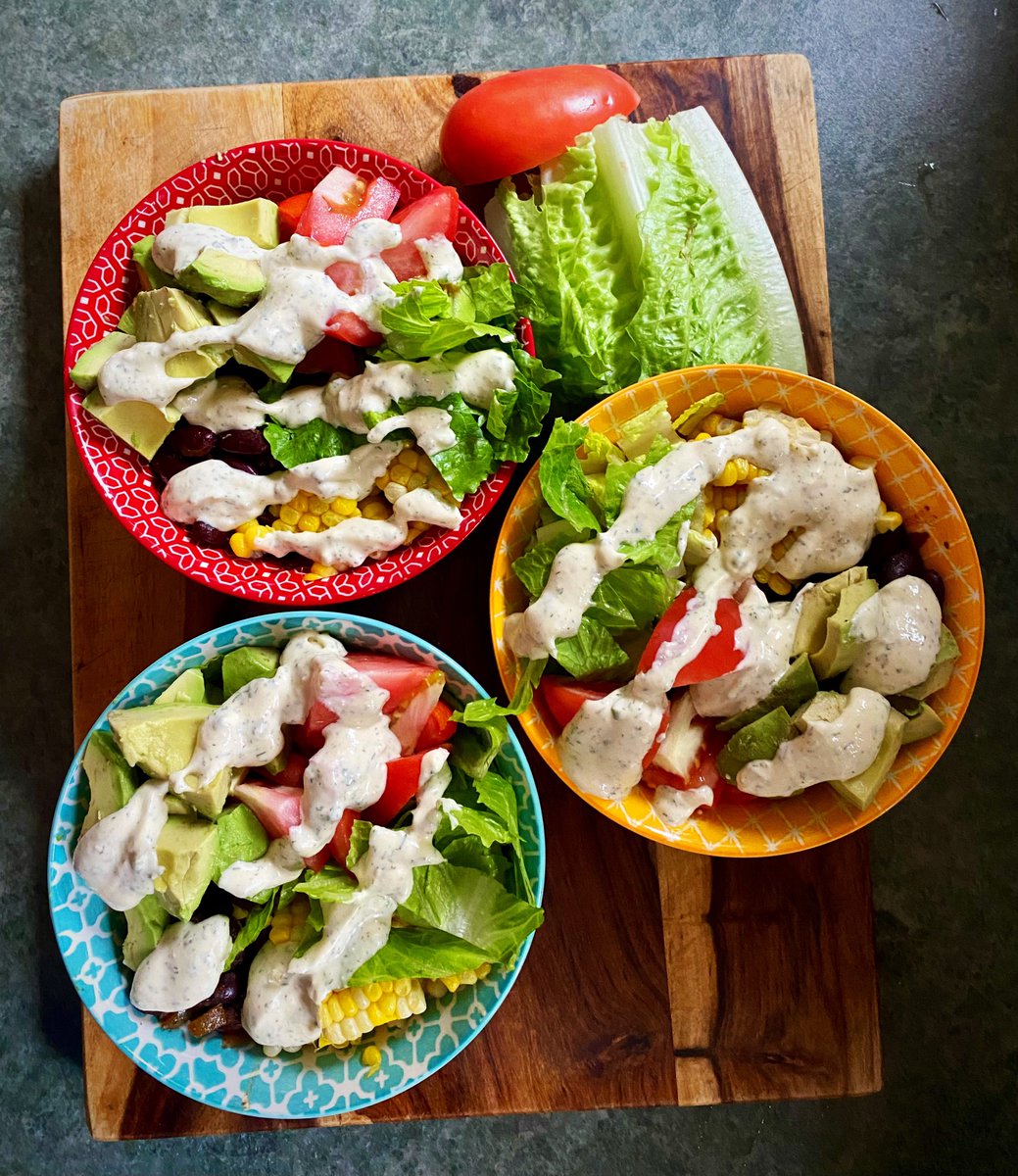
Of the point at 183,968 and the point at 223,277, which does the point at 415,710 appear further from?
the point at 223,277

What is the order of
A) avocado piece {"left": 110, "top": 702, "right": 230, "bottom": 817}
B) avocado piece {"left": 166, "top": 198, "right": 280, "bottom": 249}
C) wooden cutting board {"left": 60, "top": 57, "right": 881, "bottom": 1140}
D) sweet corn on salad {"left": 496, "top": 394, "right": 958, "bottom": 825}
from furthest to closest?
wooden cutting board {"left": 60, "top": 57, "right": 881, "bottom": 1140} < avocado piece {"left": 166, "top": 198, "right": 280, "bottom": 249} < sweet corn on salad {"left": 496, "top": 394, "right": 958, "bottom": 825} < avocado piece {"left": 110, "top": 702, "right": 230, "bottom": 817}

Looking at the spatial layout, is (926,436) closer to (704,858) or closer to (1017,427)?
(1017,427)

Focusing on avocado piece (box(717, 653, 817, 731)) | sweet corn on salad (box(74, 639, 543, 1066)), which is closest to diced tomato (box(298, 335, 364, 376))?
sweet corn on salad (box(74, 639, 543, 1066))

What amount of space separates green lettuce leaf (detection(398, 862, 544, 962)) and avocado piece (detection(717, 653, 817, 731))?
524 millimetres

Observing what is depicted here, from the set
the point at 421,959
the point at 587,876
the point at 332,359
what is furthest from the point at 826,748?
the point at 332,359

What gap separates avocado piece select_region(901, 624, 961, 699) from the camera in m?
1.74

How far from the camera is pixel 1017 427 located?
8.68 ft

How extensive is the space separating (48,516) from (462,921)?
165 cm

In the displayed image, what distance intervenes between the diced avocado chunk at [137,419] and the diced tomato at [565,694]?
826 mm

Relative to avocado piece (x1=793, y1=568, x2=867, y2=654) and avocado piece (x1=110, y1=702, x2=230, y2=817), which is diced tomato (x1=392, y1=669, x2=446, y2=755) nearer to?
avocado piece (x1=110, y1=702, x2=230, y2=817)

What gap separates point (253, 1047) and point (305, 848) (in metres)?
0.40

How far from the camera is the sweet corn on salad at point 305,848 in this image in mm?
1640

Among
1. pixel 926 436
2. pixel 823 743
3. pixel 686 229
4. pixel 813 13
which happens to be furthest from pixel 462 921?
pixel 813 13

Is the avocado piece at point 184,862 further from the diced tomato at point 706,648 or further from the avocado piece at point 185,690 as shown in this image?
the diced tomato at point 706,648
